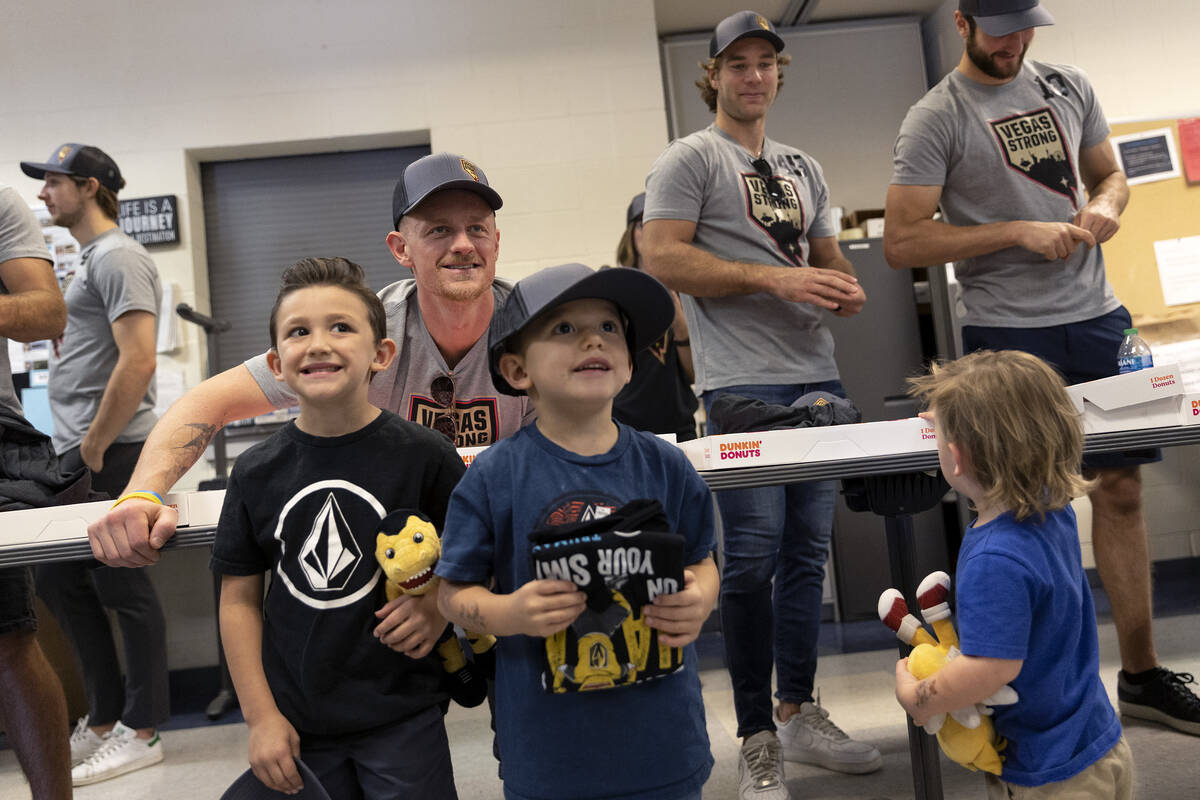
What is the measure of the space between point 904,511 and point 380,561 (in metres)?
0.89

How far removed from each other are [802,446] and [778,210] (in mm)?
881

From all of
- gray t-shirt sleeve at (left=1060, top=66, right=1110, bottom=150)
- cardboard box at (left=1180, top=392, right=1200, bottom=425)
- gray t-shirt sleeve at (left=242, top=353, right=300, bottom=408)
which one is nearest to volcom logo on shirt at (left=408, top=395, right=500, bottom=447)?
gray t-shirt sleeve at (left=242, top=353, right=300, bottom=408)

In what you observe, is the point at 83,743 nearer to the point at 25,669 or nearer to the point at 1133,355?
the point at 25,669

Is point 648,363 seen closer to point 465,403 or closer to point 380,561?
point 465,403

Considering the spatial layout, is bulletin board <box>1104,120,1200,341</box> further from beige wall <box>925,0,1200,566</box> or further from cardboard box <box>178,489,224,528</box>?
cardboard box <box>178,489,224,528</box>

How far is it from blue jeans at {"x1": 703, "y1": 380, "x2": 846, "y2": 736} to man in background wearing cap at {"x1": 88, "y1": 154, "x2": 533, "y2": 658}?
24.0 inches

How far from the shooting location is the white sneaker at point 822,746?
2.16 m

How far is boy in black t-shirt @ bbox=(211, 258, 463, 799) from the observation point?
1.25m

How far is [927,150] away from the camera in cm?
227

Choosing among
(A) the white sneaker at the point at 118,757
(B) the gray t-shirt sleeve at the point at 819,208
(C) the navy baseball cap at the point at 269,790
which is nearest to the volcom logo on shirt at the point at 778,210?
(B) the gray t-shirt sleeve at the point at 819,208

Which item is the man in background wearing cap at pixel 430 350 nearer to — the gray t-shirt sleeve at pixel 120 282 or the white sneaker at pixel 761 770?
the white sneaker at pixel 761 770

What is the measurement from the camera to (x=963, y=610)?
4.02 feet

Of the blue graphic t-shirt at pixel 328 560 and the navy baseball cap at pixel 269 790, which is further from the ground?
the blue graphic t-shirt at pixel 328 560

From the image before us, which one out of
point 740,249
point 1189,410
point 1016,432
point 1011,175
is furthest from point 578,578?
point 1011,175
